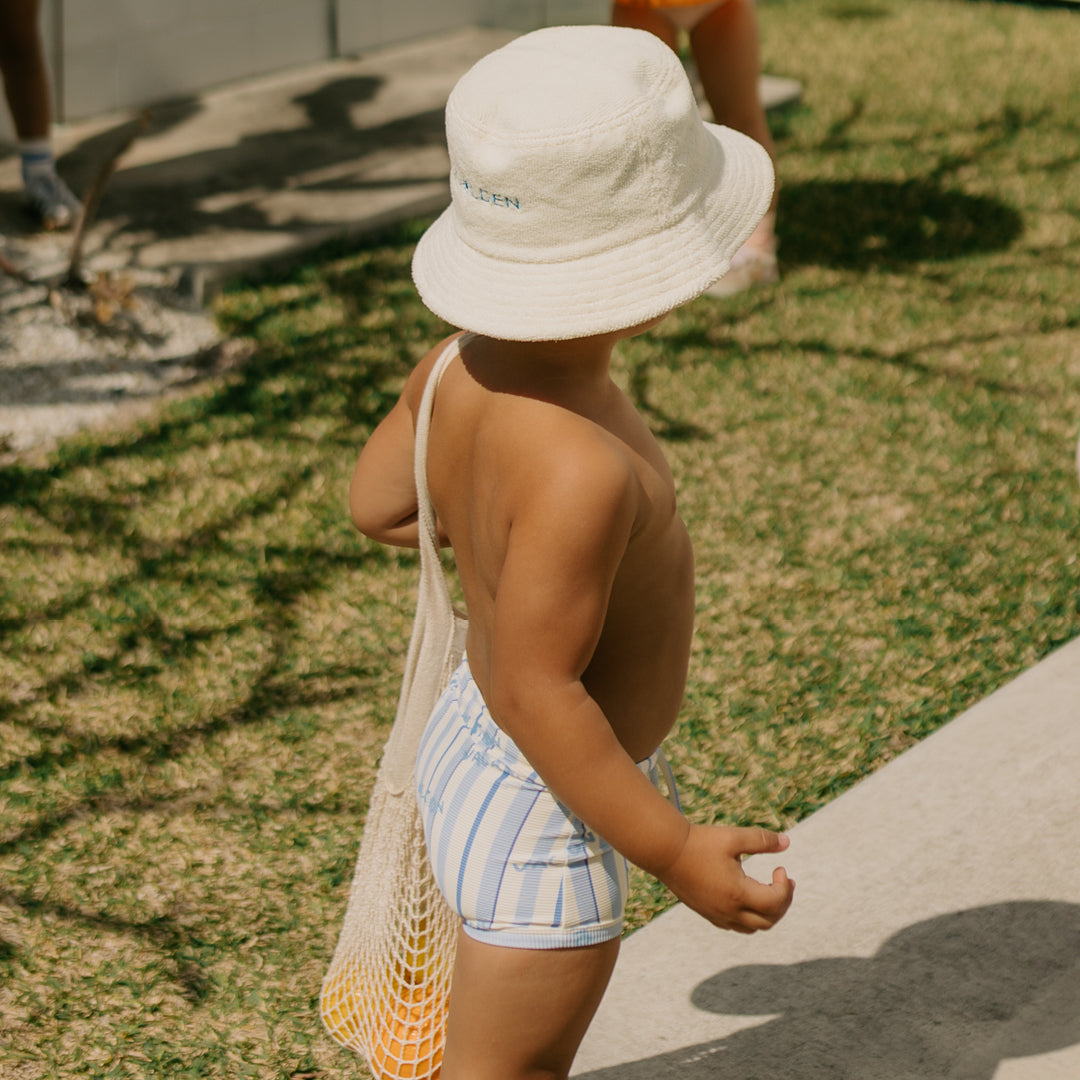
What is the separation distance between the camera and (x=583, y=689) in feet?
5.14

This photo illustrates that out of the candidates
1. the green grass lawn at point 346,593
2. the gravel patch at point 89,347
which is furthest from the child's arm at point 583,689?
the gravel patch at point 89,347

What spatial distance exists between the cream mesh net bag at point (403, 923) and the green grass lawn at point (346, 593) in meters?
0.39

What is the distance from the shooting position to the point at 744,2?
482cm

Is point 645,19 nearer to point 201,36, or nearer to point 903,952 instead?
point 201,36

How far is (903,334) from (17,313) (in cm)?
306

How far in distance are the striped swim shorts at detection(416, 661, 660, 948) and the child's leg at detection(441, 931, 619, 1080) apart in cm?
2

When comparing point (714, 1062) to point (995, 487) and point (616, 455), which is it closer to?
point (616, 455)

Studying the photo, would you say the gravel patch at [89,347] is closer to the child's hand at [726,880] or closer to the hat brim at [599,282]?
the hat brim at [599,282]

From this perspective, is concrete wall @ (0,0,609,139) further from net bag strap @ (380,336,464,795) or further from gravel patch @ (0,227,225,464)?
net bag strap @ (380,336,464,795)

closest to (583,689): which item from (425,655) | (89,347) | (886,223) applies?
(425,655)

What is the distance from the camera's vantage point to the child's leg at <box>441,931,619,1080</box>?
173 centimetres

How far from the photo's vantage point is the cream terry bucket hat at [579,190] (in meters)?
1.47

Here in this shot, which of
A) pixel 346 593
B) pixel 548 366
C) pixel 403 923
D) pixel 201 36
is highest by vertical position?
pixel 548 366

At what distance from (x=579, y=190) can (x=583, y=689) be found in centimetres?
53
